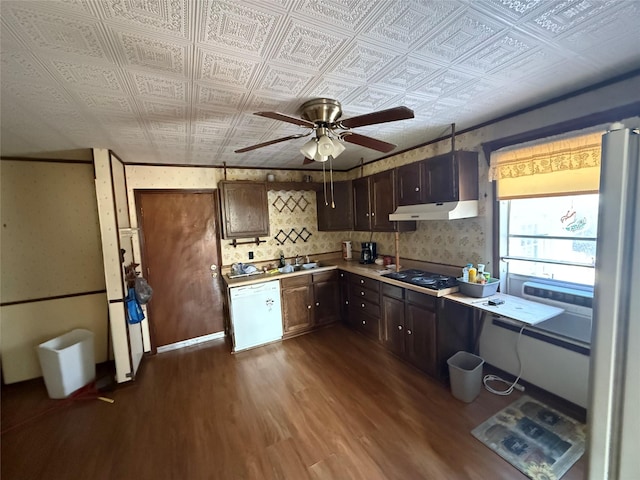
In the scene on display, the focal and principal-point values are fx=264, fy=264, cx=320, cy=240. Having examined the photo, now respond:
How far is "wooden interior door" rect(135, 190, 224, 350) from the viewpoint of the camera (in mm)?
3396

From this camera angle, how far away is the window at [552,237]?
203 cm

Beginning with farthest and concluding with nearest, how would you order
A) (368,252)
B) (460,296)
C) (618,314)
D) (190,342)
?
(368,252) → (190,342) → (460,296) → (618,314)

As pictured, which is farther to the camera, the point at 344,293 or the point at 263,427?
the point at 344,293

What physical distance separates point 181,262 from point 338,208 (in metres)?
2.37

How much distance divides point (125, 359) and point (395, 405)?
9.00 ft

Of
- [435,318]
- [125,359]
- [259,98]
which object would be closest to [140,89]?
[259,98]

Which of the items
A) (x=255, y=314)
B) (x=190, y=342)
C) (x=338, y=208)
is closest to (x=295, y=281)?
(x=255, y=314)

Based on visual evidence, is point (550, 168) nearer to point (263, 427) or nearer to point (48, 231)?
point (263, 427)

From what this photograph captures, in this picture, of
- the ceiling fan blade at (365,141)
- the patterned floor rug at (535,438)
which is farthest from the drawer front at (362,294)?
the ceiling fan blade at (365,141)

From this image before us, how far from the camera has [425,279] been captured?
112 inches

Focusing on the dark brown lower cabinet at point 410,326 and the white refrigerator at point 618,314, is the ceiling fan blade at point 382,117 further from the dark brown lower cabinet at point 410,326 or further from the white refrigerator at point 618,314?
the dark brown lower cabinet at point 410,326

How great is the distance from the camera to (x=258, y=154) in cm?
319

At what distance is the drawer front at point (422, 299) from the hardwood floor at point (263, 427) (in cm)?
73

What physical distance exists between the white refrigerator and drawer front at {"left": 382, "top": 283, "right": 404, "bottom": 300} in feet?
7.77
